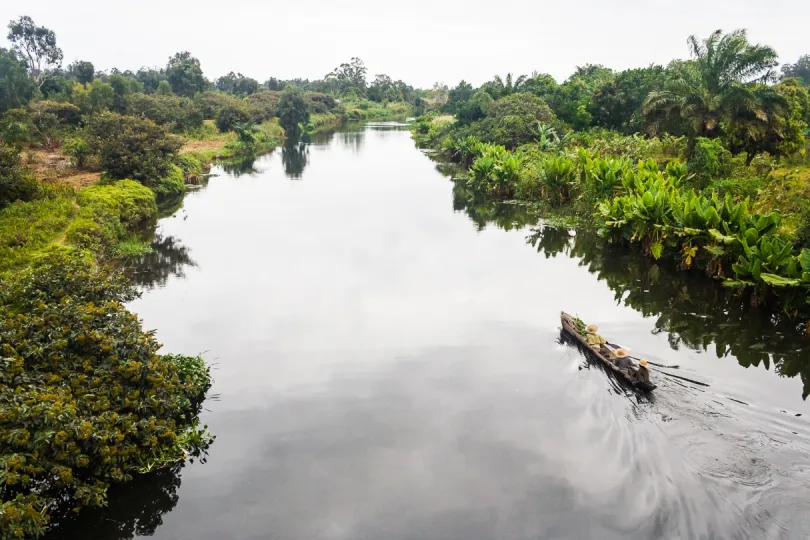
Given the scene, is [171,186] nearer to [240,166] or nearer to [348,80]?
[240,166]

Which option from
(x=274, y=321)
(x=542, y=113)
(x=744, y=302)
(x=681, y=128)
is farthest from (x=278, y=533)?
(x=542, y=113)

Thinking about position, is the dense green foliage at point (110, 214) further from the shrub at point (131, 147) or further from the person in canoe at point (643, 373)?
the person in canoe at point (643, 373)

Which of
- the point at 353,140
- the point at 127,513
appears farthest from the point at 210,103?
the point at 127,513

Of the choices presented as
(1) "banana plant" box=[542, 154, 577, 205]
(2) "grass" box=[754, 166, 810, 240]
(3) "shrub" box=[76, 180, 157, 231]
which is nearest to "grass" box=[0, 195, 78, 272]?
(3) "shrub" box=[76, 180, 157, 231]

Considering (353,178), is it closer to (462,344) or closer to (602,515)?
(462,344)

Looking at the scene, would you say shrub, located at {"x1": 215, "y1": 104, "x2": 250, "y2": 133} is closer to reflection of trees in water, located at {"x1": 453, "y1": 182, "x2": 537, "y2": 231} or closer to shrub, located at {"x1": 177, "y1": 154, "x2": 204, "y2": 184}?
shrub, located at {"x1": 177, "y1": 154, "x2": 204, "y2": 184}

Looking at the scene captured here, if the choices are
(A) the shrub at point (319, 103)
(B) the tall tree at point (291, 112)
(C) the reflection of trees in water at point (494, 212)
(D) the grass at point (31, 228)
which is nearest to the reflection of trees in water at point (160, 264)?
(D) the grass at point (31, 228)
